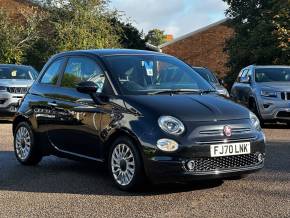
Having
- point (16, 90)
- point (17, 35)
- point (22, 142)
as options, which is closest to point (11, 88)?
point (16, 90)

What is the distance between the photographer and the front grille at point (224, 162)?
662 centimetres

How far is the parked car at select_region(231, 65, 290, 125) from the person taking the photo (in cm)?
1440

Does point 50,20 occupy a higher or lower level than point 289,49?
higher

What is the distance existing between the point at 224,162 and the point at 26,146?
3.49 m

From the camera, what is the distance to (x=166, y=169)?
257 inches

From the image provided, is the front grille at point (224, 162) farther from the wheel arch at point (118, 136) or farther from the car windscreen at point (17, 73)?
the car windscreen at point (17, 73)

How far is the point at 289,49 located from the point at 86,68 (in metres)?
19.7

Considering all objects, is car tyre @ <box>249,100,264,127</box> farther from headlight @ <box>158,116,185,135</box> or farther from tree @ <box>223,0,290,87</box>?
tree @ <box>223,0,290,87</box>

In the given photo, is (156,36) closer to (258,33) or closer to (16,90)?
(258,33)

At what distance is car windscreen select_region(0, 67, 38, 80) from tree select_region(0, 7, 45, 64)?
42.6 feet

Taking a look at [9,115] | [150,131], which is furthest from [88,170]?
[9,115]

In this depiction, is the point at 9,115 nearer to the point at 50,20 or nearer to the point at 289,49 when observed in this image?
the point at 289,49

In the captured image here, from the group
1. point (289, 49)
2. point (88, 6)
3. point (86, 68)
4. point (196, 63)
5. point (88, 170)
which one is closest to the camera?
point (86, 68)

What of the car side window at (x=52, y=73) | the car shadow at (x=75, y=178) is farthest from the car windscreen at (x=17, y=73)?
the car side window at (x=52, y=73)
